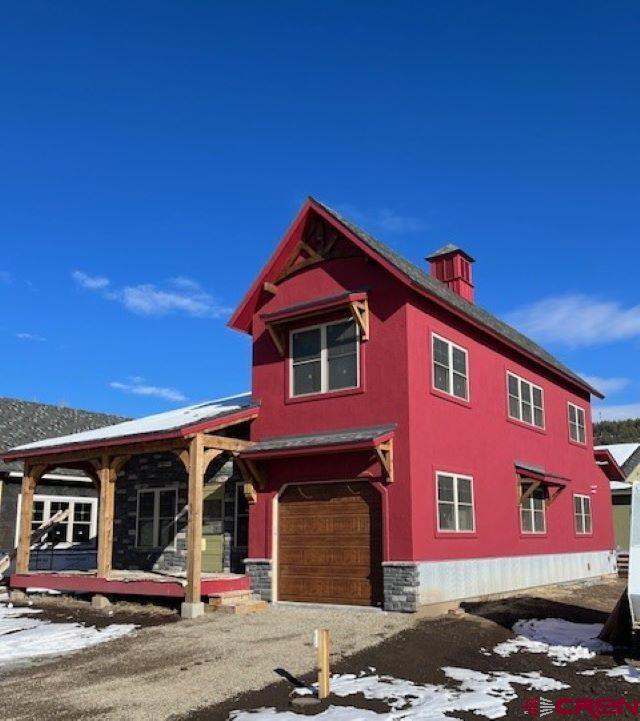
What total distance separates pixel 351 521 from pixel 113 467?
557 cm

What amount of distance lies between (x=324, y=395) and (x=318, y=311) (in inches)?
73.7

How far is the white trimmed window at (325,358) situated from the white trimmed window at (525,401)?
576cm

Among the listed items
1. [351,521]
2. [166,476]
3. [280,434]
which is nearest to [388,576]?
[351,521]

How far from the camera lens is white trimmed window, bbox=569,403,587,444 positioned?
2429 centimetres

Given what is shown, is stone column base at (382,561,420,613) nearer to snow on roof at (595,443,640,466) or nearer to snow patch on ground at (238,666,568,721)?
snow patch on ground at (238,666,568,721)

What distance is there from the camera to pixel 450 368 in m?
16.9

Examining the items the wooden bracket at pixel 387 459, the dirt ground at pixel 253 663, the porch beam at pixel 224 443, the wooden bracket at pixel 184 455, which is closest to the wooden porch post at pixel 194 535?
the wooden bracket at pixel 184 455

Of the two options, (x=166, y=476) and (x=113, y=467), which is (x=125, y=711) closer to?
(x=113, y=467)

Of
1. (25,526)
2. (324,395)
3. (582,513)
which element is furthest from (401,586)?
(582,513)

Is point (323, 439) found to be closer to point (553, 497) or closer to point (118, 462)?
point (118, 462)

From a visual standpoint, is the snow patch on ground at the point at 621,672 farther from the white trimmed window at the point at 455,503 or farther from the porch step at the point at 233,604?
the porch step at the point at 233,604

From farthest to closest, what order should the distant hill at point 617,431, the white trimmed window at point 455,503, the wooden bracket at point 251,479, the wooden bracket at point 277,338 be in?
the distant hill at point 617,431 < the wooden bracket at point 277,338 < the wooden bracket at point 251,479 < the white trimmed window at point 455,503

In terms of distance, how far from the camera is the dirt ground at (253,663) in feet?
27.7

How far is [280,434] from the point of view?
16828mm
